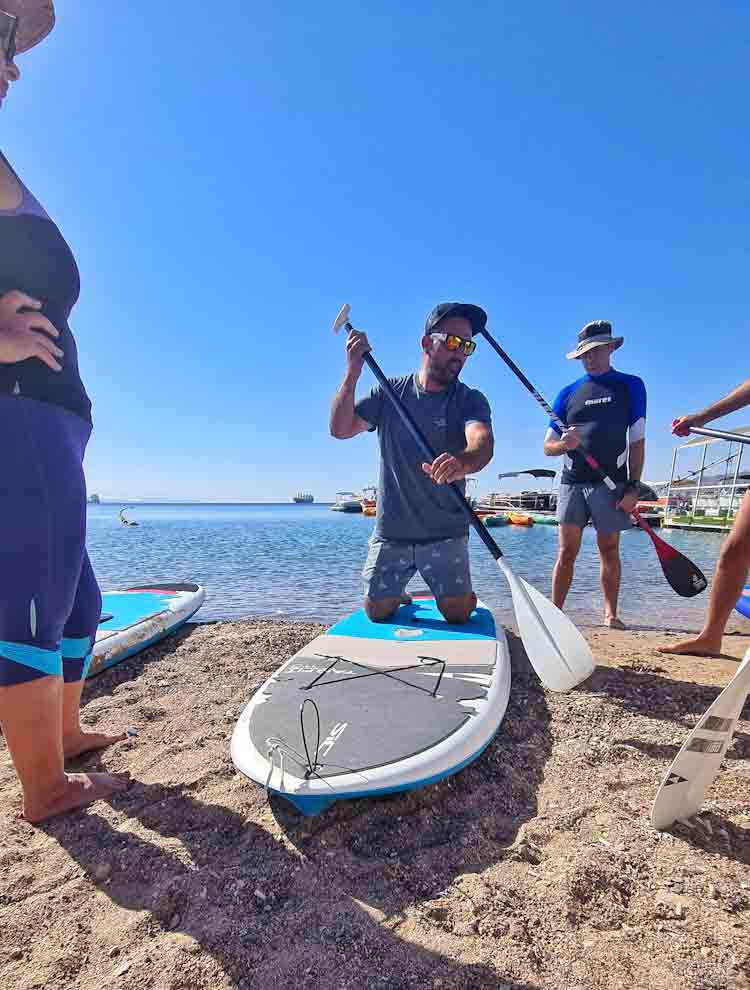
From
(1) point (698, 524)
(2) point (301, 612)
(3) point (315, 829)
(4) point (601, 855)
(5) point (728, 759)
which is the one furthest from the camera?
(1) point (698, 524)

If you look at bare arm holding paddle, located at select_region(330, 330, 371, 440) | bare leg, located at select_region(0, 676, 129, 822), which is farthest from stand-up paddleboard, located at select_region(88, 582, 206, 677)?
bare arm holding paddle, located at select_region(330, 330, 371, 440)

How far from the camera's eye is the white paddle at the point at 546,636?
107 inches

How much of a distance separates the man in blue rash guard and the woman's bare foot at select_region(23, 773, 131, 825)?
374 centimetres

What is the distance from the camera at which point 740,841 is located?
1664 millimetres

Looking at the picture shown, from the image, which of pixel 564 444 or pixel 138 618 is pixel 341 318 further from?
pixel 138 618

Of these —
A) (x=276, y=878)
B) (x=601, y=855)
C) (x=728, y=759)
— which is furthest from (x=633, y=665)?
(x=276, y=878)

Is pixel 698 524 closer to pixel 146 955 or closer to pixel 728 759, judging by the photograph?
pixel 728 759

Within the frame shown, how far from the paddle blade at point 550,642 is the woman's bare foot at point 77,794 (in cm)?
208

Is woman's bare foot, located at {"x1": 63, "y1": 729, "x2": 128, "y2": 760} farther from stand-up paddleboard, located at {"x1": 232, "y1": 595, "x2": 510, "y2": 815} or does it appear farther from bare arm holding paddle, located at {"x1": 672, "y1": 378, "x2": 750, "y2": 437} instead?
bare arm holding paddle, located at {"x1": 672, "y1": 378, "x2": 750, "y2": 437}

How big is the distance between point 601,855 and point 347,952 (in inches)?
33.2

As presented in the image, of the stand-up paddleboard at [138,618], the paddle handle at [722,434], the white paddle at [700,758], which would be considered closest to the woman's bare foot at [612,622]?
the paddle handle at [722,434]

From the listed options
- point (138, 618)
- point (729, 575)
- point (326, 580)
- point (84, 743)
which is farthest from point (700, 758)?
point (326, 580)

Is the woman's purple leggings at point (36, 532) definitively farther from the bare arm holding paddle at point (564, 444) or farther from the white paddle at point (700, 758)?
the bare arm holding paddle at point (564, 444)

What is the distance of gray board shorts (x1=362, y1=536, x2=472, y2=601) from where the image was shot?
3.65m
